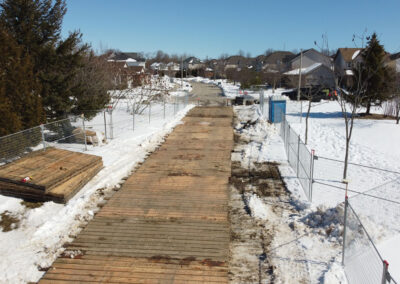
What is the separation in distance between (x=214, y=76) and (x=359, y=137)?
293 ft

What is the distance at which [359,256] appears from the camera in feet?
18.3

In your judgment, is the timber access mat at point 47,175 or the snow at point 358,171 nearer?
the snow at point 358,171

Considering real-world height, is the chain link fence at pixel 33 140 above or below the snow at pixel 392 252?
above

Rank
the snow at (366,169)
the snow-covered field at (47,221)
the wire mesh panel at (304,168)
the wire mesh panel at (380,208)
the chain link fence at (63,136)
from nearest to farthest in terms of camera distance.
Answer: the snow-covered field at (47,221) → the wire mesh panel at (380,208) → the snow at (366,169) → the wire mesh panel at (304,168) → the chain link fence at (63,136)

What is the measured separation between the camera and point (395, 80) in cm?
2659

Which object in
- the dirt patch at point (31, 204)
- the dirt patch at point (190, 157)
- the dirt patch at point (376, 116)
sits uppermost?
the dirt patch at point (376, 116)

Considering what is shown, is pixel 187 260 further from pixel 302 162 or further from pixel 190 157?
pixel 190 157

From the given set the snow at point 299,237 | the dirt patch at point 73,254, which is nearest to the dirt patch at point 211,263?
the snow at point 299,237

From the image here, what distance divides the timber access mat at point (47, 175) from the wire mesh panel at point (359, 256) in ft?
23.4

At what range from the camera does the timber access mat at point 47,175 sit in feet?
29.9

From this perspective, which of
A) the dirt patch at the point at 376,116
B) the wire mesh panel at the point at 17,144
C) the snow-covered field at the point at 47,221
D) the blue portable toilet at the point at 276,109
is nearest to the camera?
the snow-covered field at the point at 47,221

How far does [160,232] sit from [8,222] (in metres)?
3.81

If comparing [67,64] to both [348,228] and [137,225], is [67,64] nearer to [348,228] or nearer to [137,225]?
[137,225]

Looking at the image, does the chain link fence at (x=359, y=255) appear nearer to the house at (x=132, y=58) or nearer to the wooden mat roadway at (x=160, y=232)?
the wooden mat roadway at (x=160, y=232)
